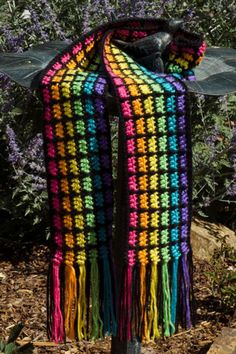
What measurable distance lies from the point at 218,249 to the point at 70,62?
2191 millimetres

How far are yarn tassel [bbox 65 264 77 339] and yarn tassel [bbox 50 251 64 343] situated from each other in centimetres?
2

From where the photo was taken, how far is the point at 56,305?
2383 millimetres

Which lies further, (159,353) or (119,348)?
(159,353)

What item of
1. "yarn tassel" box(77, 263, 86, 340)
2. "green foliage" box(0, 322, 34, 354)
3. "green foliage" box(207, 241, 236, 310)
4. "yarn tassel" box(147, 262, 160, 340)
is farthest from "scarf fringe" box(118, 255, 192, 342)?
"green foliage" box(207, 241, 236, 310)

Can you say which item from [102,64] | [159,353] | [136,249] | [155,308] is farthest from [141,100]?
[159,353]

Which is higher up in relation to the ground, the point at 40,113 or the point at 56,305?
the point at 40,113

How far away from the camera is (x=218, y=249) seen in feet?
14.2

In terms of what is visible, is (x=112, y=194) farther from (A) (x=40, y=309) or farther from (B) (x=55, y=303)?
(A) (x=40, y=309)

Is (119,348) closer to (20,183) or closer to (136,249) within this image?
(136,249)

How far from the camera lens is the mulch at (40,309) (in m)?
3.51

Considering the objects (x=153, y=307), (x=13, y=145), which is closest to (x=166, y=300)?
(x=153, y=307)

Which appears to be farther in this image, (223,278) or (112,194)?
(223,278)

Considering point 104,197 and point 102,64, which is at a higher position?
point 102,64

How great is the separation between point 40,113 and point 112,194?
6.37ft
